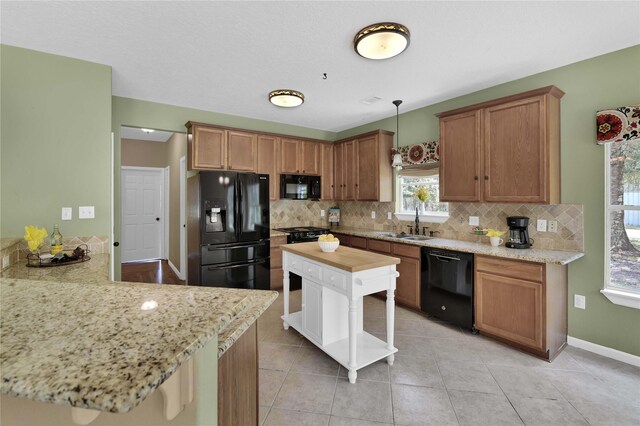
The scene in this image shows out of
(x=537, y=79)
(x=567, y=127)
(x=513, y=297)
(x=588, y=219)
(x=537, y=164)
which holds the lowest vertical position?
(x=513, y=297)

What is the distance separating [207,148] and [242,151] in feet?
1.62

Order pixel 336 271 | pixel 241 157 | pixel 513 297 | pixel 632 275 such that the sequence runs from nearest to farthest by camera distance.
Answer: pixel 336 271, pixel 632 275, pixel 513 297, pixel 241 157

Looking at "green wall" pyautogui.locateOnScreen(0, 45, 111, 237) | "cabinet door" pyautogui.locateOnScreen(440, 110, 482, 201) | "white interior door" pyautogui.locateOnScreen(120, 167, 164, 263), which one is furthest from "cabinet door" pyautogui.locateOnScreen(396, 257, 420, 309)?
"white interior door" pyautogui.locateOnScreen(120, 167, 164, 263)

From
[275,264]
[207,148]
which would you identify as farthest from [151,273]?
[207,148]

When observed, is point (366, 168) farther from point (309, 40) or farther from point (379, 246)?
point (309, 40)

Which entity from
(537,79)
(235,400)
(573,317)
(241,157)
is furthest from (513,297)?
(241,157)

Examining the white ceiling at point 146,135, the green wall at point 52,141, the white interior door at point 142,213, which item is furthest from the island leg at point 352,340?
the white interior door at point 142,213

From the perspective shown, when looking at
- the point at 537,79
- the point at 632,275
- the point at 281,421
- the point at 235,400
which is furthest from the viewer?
the point at 537,79

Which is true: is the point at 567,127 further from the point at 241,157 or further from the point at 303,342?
the point at 241,157

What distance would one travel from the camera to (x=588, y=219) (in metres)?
2.65

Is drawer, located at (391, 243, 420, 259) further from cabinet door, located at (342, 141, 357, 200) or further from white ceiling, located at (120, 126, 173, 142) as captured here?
white ceiling, located at (120, 126, 173, 142)

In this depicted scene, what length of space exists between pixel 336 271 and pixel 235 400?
1.30 metres

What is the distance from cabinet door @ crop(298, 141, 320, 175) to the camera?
4.86 meters

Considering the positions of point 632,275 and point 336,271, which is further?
point 632,275
